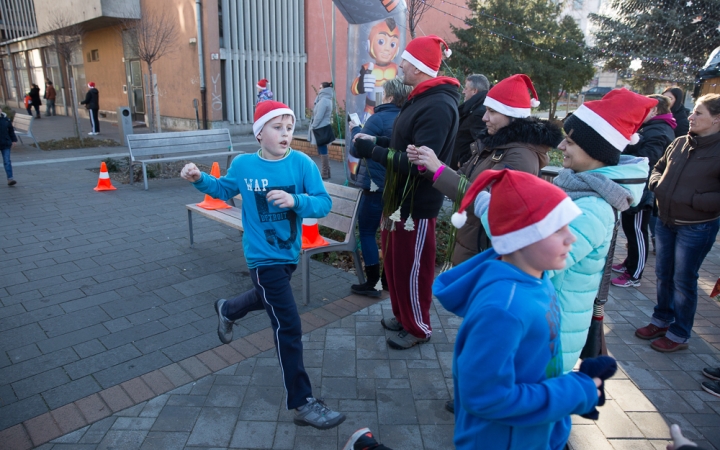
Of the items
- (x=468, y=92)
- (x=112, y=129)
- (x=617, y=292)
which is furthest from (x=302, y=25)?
(x=617, y=292)

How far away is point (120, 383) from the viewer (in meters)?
3.09

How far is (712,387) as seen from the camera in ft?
10.3

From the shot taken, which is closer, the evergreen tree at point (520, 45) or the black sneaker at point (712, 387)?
the black sneaker at point (712, 387)

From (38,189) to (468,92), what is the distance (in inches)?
295

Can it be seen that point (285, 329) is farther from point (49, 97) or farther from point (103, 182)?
point (49, 97)

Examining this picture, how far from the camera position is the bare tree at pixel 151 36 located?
12.7 metres

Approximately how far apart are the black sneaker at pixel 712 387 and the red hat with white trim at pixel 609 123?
2.14 metres

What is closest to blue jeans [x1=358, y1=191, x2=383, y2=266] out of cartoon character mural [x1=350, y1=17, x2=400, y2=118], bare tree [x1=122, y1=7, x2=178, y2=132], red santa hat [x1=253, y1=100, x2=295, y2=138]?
red santa hat [x1=253, y1=100, x2=295, y2=138]

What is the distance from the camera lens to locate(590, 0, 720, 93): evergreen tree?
14.1 m

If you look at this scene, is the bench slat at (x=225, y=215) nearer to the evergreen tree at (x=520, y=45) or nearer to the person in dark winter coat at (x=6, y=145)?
the person in dark winter coat at (x=6, y=145)

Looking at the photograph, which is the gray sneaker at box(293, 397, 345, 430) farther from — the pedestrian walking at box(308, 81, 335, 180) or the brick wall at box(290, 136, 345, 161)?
the brick wall at box(290, 136, 345, 161)

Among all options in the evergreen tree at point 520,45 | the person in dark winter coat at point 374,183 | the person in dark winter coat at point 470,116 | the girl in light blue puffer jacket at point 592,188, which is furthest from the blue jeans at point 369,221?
the evergreen tree at point 520,45

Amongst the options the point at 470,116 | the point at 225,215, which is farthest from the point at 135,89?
the point at 470,116

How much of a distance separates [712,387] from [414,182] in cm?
239
